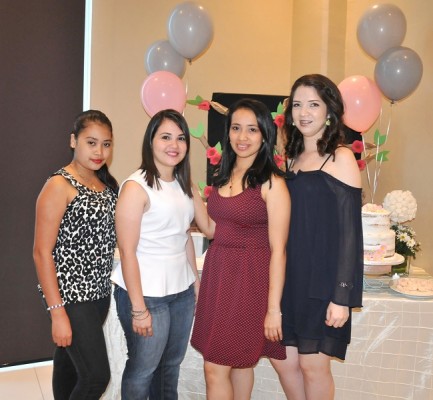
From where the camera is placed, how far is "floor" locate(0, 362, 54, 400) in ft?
9.58

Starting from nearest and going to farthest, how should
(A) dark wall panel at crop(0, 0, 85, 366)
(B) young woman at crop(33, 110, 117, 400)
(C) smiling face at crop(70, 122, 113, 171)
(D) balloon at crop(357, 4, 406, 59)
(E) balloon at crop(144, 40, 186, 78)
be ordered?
(B) young woman at crop(33, 110, 117, 400)
(C) smiling face at crop(70, 122, 113, 171)
(A) dark wall panel at crop(0, 0, 85, 366)
(D) balloon at crop(357, 4, 406, 59)
(E) balloon at crop(144, 40, 186, 78)

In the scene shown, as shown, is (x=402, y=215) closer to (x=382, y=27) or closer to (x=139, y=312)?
(x=382, y=27)

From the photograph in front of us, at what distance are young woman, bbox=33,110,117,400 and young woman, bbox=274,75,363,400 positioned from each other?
0.72 m

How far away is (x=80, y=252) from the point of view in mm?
1820

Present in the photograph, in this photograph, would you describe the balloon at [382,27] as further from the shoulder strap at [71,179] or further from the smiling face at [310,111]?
the shoulder strap at [71,179]

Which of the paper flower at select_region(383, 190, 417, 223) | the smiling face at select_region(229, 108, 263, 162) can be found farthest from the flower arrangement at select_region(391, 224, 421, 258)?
the smiling face at select_region(229, 108, 263, 162)

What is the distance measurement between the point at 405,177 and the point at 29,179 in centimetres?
282

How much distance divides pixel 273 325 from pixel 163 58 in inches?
100

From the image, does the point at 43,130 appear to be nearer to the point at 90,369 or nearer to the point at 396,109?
the point at 90,369

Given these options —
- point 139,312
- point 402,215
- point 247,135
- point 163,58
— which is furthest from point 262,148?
point 163,58

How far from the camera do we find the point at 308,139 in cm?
193

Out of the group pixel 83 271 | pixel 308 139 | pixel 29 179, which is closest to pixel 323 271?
pixel 308 139

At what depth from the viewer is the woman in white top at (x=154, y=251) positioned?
1.76 metres

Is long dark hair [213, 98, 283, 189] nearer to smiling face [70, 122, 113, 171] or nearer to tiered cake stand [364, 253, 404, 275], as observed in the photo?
smiling face [70, 122, 113, 171]
